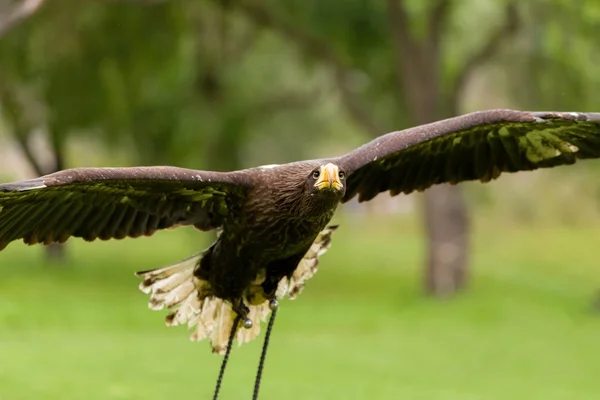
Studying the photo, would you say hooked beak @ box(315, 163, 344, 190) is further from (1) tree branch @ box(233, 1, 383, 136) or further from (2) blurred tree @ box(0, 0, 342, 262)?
(1) tree branch @ box(233, 1, 383, 136)

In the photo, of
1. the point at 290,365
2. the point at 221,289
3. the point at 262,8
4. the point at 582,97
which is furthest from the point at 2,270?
the point at 221,289

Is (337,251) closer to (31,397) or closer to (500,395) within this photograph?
(500,395)


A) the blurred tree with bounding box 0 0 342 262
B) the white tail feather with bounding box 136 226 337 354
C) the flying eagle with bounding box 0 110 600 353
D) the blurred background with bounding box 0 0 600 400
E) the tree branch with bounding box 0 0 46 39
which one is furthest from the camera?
the blurred tree with bounding box 0 0 342 262

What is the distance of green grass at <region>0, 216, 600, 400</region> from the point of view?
→ 9.41m

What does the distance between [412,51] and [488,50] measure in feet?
3.65

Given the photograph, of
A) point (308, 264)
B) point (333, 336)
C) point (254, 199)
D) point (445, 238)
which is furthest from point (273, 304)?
point (445, 238)

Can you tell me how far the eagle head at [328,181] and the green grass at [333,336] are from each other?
4049 millimetres

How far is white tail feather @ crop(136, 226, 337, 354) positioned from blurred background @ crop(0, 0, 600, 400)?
14.4 feet

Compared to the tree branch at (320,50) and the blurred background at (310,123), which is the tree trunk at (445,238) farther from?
the tree branch at (320,50)

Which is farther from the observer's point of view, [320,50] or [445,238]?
[445,238]

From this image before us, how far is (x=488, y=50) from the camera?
1519 centimetres

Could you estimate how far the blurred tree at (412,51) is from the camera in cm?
1509

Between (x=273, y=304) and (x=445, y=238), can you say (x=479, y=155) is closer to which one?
(x=273, y=304)

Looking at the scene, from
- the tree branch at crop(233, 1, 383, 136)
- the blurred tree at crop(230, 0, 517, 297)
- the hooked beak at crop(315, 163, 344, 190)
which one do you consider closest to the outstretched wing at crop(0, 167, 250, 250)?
the hooked beak at crop(315, 163, 344, 190)
